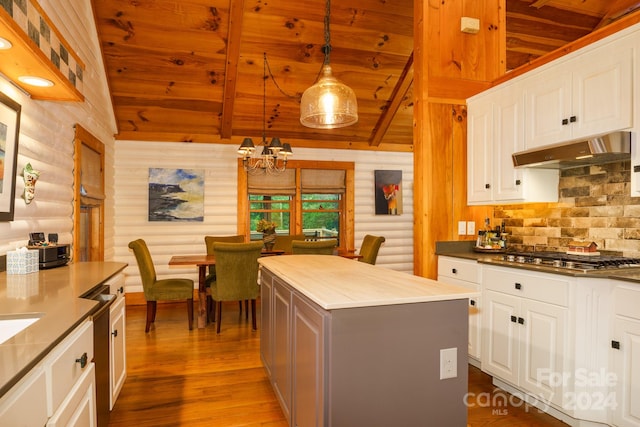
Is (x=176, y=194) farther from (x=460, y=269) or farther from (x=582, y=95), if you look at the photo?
(x=582, y=95)

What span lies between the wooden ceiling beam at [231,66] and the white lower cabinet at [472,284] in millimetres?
3291

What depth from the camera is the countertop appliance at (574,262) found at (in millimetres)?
2346

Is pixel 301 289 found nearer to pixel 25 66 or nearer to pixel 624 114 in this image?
pixel 25 66

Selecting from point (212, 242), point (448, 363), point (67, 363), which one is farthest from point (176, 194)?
point (448, 363)

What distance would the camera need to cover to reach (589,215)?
9.68 feet

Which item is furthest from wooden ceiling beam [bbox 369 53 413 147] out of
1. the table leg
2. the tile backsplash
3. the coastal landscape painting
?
the table leg

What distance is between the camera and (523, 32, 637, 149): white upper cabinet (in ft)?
7.67

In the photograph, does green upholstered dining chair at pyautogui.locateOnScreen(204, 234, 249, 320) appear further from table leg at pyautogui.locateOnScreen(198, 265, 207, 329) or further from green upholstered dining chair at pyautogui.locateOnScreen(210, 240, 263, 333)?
green upholstered dining chair at pyautogui.locateOnScreen(210, 240, 263, 333)

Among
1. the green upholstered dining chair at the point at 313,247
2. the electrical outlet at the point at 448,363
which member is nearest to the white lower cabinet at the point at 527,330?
the electrical outlet at the point at 448,363

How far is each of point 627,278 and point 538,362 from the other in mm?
806

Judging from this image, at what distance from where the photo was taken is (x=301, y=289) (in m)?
1.92

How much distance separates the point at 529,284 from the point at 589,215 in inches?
34.8

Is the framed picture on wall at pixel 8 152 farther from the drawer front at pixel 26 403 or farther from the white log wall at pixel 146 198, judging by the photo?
the white log wall at pixel 146 198

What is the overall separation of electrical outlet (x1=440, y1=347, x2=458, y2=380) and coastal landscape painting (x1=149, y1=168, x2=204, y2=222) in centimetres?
480
